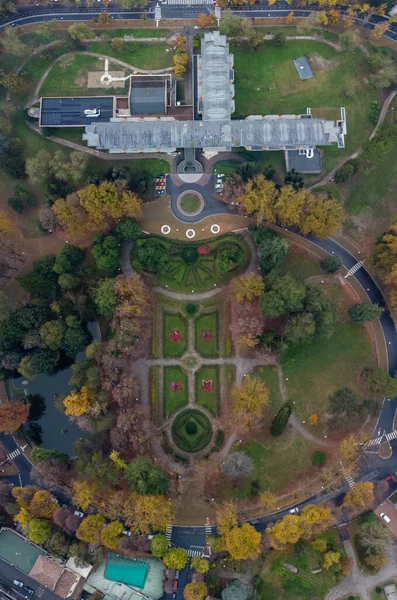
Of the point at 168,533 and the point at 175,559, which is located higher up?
the point at 168,533

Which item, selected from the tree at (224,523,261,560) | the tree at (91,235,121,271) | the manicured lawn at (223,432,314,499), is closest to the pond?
the tree at (91,235,121,271)

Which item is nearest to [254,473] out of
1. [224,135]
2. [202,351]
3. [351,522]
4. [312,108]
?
[351,522]

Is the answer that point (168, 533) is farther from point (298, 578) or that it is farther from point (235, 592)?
point (298, 578)

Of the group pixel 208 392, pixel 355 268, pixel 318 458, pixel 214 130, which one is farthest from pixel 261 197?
pixel 318 458

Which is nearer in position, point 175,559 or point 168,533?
point 175,559

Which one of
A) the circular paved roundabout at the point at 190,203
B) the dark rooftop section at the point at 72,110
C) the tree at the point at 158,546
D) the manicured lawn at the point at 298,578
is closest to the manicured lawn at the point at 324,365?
the manicured lawn at the point at 298,578

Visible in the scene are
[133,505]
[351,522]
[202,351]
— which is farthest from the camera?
[202,351]

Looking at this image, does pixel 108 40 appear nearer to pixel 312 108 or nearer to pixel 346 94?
pixel 312 108
